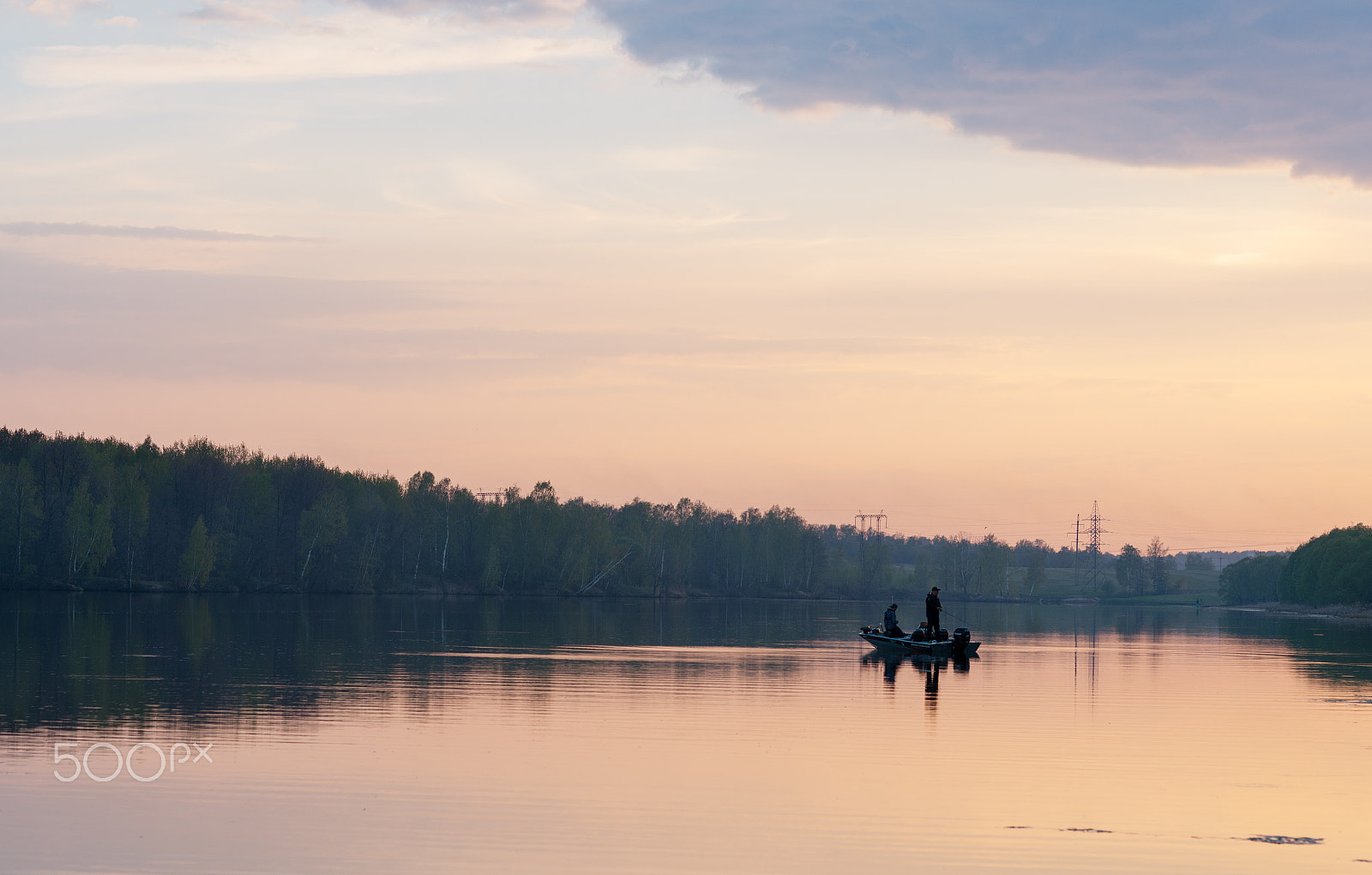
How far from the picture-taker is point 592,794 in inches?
779

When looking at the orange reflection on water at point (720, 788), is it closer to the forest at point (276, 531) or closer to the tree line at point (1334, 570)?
the forest at point (276, 531)

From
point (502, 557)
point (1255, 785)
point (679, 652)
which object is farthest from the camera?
point (502, 557)

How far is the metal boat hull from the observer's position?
5409cm

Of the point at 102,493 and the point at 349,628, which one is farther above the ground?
the point at 102,493

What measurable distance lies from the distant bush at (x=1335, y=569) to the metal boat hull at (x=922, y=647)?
357 ft

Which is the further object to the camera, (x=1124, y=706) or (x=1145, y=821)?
(x=1124, y=706)

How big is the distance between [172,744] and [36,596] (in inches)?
3531

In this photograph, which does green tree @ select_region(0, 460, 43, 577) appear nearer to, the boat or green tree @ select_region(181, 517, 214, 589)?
green tree @ select_region(181, 517, 214, 589)

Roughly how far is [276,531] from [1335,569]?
381 feet

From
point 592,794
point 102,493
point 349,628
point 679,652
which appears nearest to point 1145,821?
point 592,794

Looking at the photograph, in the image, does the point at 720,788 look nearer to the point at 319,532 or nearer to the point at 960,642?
the point at 960,642

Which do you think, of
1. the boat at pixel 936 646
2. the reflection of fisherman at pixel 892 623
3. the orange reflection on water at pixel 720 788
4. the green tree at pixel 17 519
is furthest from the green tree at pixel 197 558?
the orange reflection on water at pixel 720 788

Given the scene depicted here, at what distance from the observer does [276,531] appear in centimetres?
13938

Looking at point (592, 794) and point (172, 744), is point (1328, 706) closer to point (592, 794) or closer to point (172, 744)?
point (592, 794)
